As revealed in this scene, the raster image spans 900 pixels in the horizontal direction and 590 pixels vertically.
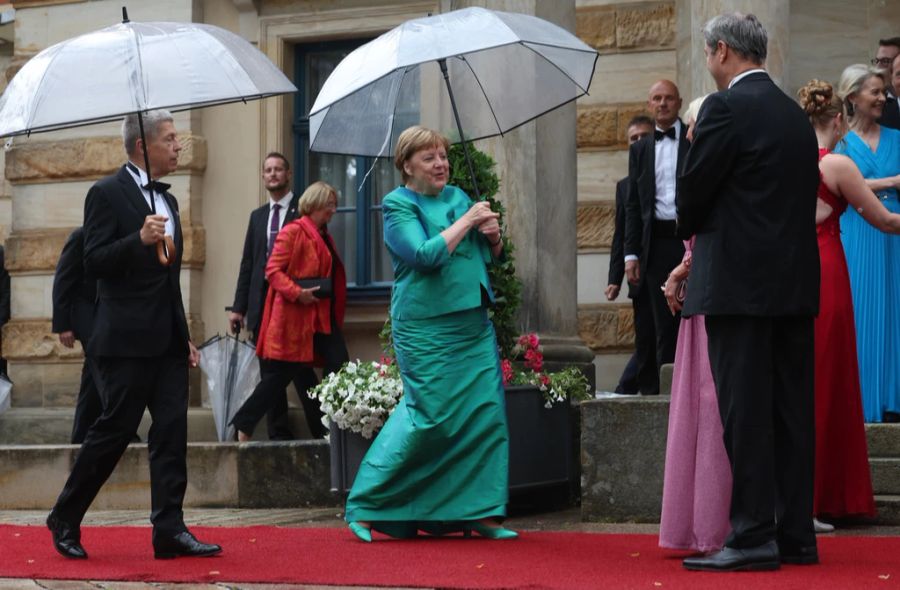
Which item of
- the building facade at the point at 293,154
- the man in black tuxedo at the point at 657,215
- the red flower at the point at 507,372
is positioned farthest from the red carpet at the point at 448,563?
the building facade at the point at 293,154

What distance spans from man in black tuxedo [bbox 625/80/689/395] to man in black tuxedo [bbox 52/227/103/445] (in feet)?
11.1

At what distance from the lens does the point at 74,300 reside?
10773 millimetres

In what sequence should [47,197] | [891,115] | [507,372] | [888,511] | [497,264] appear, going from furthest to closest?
[47,197]
[891,115]
[497,264]
[507,372]
[888,511]

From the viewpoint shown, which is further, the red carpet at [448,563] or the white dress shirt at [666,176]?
the white dress shirt at [666,176]

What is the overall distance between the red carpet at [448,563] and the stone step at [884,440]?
120 cm

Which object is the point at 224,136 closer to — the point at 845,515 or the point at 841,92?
the point at 841,92

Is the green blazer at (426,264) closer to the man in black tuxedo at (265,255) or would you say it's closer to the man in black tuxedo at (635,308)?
the man in black tuxedo at (635,308)

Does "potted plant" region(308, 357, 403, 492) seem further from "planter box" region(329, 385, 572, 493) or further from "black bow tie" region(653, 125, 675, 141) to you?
"black bow tie" region(653, 125, 675, 141)

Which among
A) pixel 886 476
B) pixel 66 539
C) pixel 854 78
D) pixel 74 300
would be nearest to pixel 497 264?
pixel 854 78

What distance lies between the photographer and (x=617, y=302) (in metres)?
11.6

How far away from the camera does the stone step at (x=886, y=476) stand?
796 cm

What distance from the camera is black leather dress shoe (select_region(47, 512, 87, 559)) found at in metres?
7.03

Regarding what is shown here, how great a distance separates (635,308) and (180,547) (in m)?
4.11

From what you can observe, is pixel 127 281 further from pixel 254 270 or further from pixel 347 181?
pixel 347 181
